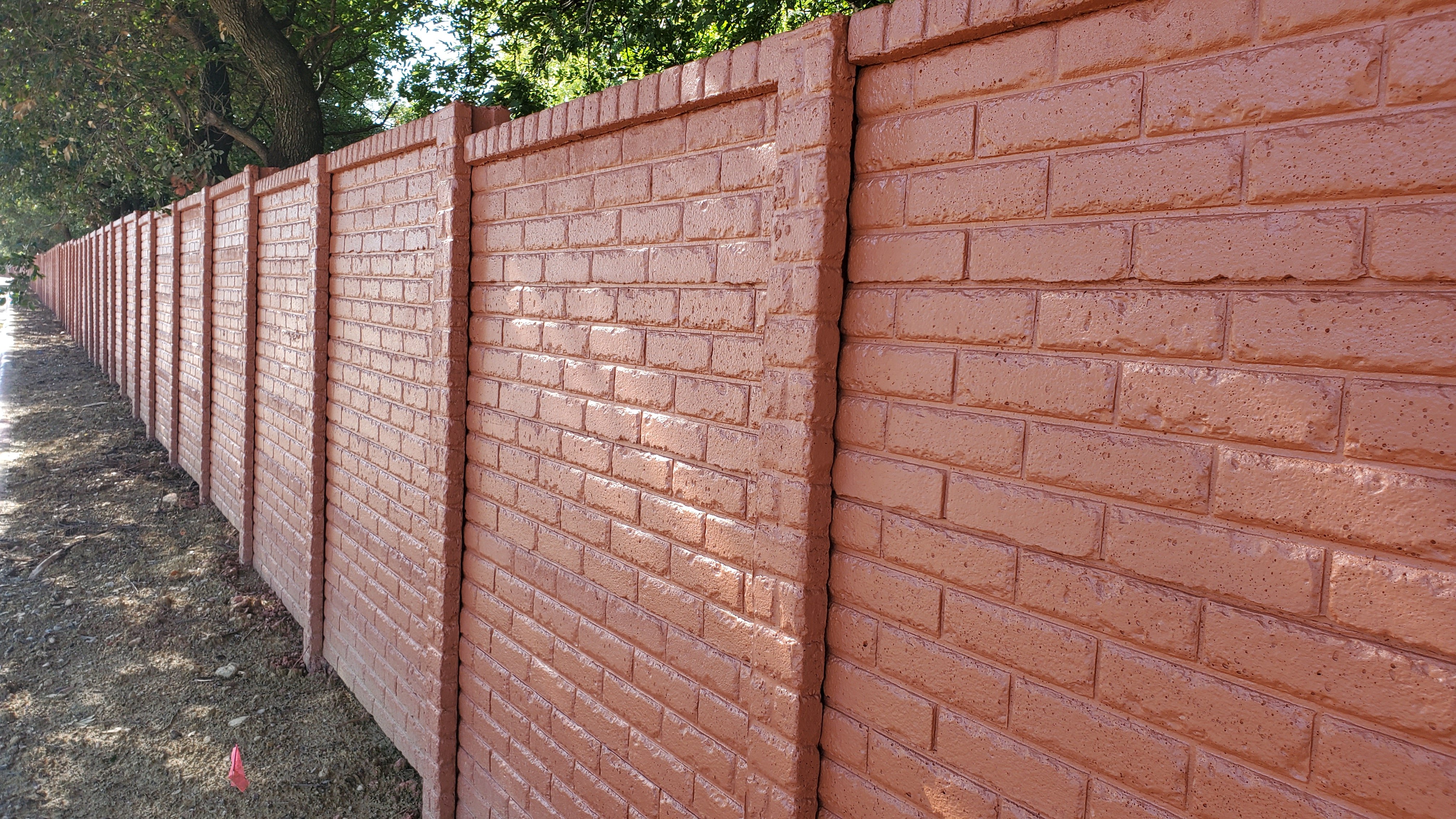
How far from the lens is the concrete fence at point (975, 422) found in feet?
4.31

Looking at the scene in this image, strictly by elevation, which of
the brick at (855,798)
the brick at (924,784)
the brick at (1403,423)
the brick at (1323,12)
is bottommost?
the brick at (855,798)

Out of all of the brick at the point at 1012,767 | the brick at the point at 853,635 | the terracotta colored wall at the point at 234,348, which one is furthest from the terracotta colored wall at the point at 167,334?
the brick at the point at 1012,767

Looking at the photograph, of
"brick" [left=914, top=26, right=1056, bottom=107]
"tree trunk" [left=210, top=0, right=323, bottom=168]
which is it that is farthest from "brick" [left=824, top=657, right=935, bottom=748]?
"tree trunk" [left=210, top=0, right=323, bottom=168]

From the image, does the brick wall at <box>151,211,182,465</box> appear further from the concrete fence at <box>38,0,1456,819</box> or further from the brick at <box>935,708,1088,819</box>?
the brick at <box>935,708,1088,819</box>

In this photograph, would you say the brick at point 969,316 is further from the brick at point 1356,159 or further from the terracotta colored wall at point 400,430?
the terracotta colored wall at point 400,430

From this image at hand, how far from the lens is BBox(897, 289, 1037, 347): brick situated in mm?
1718

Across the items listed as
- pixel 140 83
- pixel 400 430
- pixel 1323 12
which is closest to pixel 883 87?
pixel 1323 12

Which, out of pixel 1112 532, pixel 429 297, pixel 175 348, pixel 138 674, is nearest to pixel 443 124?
pixel 429 297

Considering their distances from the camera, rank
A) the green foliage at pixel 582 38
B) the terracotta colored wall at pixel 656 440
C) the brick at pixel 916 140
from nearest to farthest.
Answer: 1. the brick at pixel 916 140
2. the terracotta colored wall at pixel 656 440
3. the green foliage at pixel 582 38

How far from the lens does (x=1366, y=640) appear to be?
4.28ft

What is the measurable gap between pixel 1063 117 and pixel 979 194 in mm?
207

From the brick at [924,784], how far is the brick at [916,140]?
4.00 ft

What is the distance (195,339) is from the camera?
9.35 meters

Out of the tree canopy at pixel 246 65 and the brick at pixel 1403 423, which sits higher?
the tree canopy at pixel 246 65
